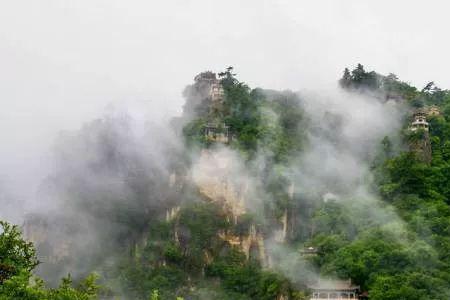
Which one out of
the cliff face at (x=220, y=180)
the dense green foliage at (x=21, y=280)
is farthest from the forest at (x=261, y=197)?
the dense green foliage at (x=21, y=280)

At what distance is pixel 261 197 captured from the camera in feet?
171

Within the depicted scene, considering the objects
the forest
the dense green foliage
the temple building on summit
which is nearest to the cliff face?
the forest

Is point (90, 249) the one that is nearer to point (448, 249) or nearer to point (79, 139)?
point (79, 139)

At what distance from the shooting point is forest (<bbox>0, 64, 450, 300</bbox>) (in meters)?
42.7

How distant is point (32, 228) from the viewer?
5450 cm

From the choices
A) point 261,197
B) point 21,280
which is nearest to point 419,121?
point 261,197

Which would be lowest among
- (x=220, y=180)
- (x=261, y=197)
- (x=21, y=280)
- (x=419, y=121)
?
(x=21, y=280)

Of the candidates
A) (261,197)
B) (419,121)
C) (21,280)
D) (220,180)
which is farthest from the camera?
(419,121)

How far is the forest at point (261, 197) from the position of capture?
4272 cm

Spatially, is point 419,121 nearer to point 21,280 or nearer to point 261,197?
point 261,197

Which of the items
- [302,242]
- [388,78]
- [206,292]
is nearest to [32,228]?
[206,292]

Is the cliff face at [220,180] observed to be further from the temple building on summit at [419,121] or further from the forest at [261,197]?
the temple building on summit at [419,121]

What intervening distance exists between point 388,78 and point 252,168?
1723 centimetres

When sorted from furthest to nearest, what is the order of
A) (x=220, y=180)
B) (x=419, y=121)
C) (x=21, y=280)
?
1. (x=419, y=121)
2. (x=220, y=180)
3. (x=21, y=280)
